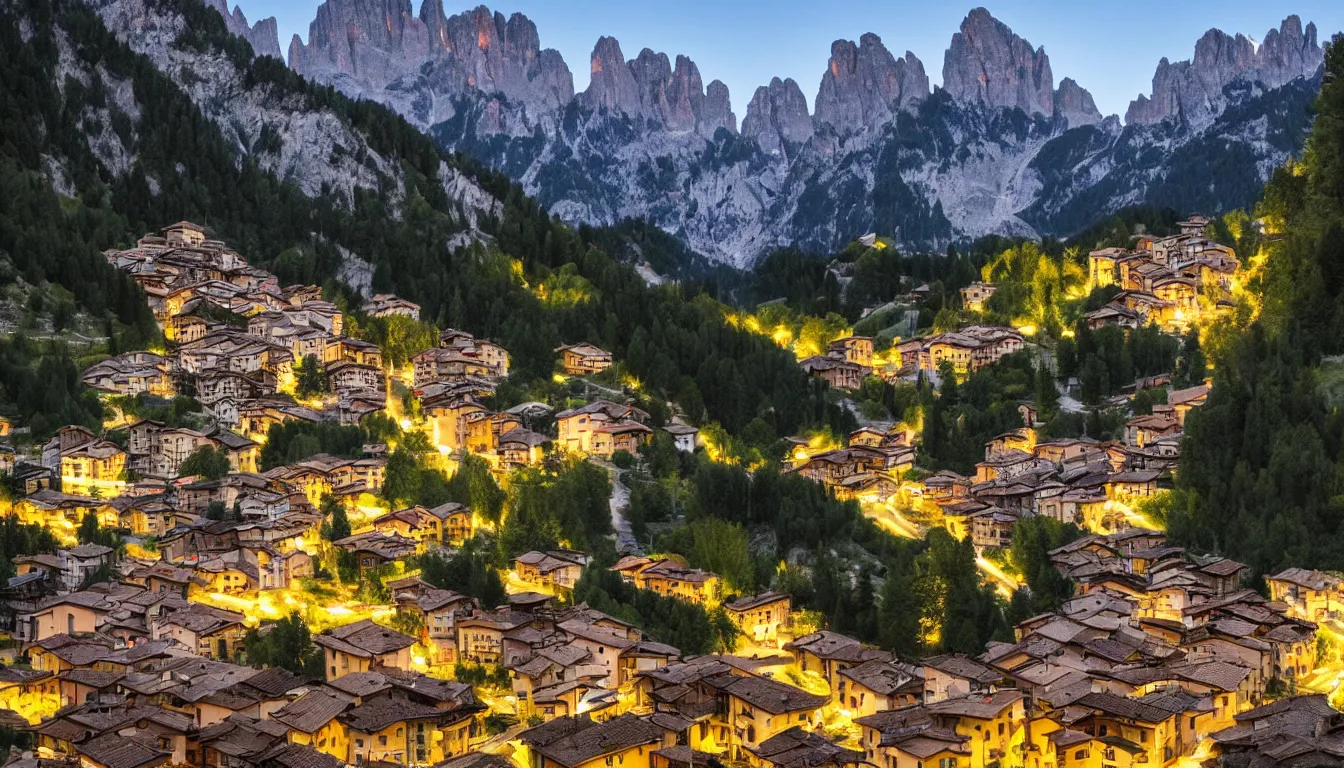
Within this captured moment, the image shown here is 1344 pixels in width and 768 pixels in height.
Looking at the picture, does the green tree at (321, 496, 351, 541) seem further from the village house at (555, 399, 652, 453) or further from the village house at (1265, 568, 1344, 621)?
the village house at (1265, 568, 1344, 621)

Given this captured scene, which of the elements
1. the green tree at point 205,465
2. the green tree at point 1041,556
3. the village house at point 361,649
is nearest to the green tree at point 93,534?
the green tree at point 205,465

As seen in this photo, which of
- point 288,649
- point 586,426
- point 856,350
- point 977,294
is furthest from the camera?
point 977,294

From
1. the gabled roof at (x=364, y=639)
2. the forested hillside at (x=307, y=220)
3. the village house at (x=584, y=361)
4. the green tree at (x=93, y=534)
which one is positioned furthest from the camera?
the village house at (x=584, y=361)

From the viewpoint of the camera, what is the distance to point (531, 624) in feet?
167

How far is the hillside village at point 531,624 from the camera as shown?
4100 cm

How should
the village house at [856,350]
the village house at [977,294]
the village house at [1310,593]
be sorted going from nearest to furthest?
the village house at [1310,593], the village house at [856,350], the village house at [977,294]

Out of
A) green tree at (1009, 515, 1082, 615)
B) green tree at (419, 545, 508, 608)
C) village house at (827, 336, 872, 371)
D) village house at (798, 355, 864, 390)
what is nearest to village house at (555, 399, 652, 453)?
green tree at (419, 545, 508, 608)

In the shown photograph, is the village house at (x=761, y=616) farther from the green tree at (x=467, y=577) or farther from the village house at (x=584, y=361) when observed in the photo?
the village house at (x=584, y=361)

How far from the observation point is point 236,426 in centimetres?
7144

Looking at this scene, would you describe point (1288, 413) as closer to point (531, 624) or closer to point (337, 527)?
point (531, 624)

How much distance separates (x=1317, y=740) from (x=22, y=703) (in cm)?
3114

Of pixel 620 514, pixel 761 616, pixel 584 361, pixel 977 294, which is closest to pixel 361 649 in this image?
pixel 761 616

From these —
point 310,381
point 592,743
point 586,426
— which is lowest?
point 592,743

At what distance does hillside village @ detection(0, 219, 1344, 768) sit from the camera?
4100cm
